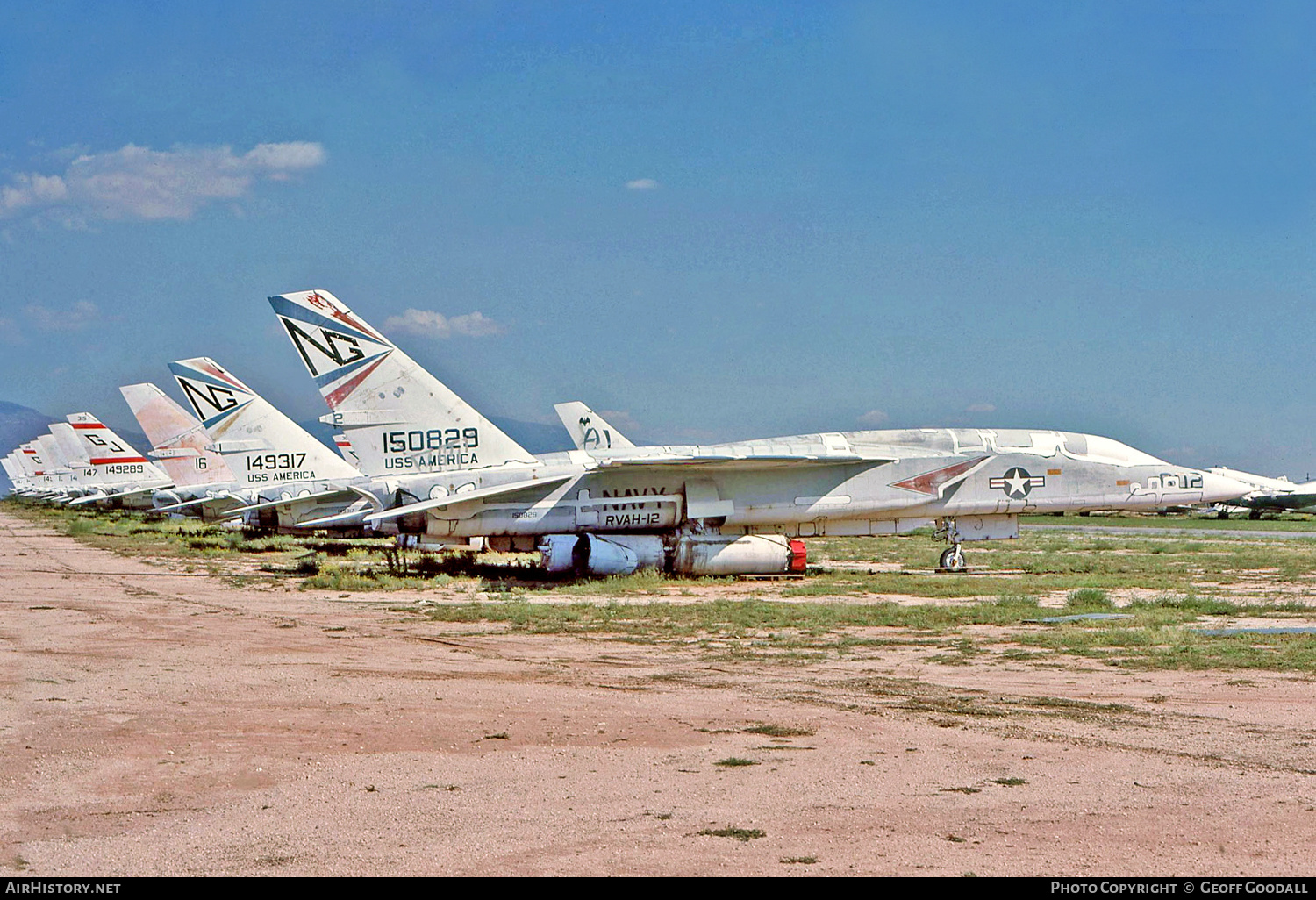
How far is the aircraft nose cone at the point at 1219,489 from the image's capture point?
26.2 metres

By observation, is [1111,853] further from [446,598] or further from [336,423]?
[336,423]

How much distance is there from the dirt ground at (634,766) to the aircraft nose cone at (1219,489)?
16.0 m

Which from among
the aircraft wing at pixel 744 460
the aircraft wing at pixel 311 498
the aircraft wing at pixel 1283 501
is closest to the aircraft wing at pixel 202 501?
the aircraft wing at pixel 311 498

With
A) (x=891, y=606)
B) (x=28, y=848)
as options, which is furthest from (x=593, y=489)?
(x=28, y=848)

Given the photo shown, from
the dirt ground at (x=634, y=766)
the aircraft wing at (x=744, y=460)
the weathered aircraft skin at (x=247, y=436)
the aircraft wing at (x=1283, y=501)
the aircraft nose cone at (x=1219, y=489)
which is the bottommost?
the dirt ground at (x=634, y=766)

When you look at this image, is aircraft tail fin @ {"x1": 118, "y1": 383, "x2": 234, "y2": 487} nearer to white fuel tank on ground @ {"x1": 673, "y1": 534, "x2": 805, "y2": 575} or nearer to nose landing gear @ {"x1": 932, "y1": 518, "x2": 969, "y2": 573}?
white fuel tank on ground @ {"x1": 673, "y1": 534, "x2": 805, "y2": 575}

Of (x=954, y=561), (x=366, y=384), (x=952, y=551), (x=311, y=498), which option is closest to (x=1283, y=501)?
(x=952, y=551)

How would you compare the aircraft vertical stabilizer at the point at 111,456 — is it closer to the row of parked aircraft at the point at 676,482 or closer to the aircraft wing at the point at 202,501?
the aircraft wing at the point at 202,501

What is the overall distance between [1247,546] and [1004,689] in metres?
29.6

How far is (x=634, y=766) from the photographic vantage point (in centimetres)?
781

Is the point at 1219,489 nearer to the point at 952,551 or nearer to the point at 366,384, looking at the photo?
the point at 952,551

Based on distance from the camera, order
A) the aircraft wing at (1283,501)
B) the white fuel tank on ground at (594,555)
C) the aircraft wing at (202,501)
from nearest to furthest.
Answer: the white fuel tank on ground at (594,555)
the aircraft wing at (202,501)
the aircraft wing at (1283,501)

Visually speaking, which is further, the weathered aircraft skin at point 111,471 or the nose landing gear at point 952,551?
the weathered aircraft skin at point 111,471

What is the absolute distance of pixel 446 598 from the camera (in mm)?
20906
